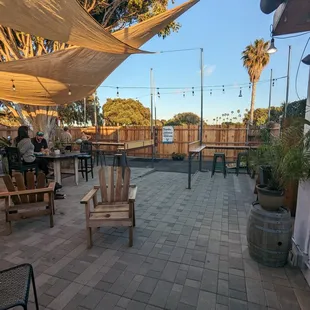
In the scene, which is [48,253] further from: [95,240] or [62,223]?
[62,223]

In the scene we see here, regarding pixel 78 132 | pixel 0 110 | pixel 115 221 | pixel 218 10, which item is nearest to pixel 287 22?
pixel 115 221

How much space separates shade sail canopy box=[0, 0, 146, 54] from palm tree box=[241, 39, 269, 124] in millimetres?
11875

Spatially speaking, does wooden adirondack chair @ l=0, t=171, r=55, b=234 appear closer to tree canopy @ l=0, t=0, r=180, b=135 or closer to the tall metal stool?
the tall metal stool

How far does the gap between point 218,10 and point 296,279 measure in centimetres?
690

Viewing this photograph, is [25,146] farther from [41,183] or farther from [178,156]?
[178,156]

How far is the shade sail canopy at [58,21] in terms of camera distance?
2.02m

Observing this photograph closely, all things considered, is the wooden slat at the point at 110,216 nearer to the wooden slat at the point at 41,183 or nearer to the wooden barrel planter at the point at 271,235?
the wooden slat at the point at 41,183

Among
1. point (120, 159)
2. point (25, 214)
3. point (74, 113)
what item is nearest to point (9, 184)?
point (25, 214)

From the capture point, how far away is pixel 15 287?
124 centimetres

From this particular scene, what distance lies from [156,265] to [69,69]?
150 inches

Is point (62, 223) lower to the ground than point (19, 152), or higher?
lower

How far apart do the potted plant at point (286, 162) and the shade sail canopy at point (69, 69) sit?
222 cm

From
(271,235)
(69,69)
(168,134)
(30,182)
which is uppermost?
(69,69)

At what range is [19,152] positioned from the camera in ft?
14.5
